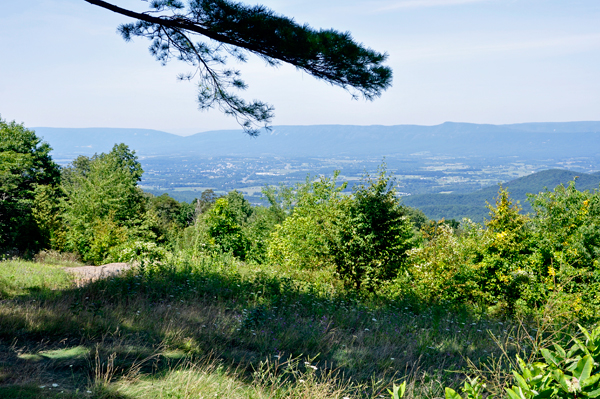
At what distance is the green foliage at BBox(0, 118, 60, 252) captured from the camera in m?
25.8

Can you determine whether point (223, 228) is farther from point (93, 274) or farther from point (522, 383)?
point (522, 383)

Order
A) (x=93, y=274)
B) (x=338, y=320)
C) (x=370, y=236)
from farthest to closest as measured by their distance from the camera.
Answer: (x=370, y=236)
(x=93, y=274)
(x=338, y=320)

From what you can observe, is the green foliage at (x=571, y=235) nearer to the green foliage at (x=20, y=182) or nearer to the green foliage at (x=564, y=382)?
the green foliage at (x=564, y=382)

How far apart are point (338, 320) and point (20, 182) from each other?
29755 millimetres

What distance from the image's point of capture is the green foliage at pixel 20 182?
84.5ft

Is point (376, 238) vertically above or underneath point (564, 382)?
underneath

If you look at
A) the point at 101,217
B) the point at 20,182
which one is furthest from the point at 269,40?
the point at 20,182

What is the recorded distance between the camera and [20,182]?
27016 mm

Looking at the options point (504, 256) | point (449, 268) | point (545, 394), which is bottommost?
point (449, 268)

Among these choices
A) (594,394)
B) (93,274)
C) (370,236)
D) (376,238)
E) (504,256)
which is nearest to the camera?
(594,394)

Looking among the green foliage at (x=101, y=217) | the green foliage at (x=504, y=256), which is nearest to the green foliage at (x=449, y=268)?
the green foliage at (x=504, y=256)

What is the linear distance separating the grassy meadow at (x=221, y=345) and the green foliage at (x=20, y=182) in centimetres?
2409

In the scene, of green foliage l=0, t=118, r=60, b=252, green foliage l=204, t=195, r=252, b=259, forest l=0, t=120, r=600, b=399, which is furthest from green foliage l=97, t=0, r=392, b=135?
green foliage l=0, t=118, r=60, b=252

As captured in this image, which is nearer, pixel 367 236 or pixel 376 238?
pixel 367 236
